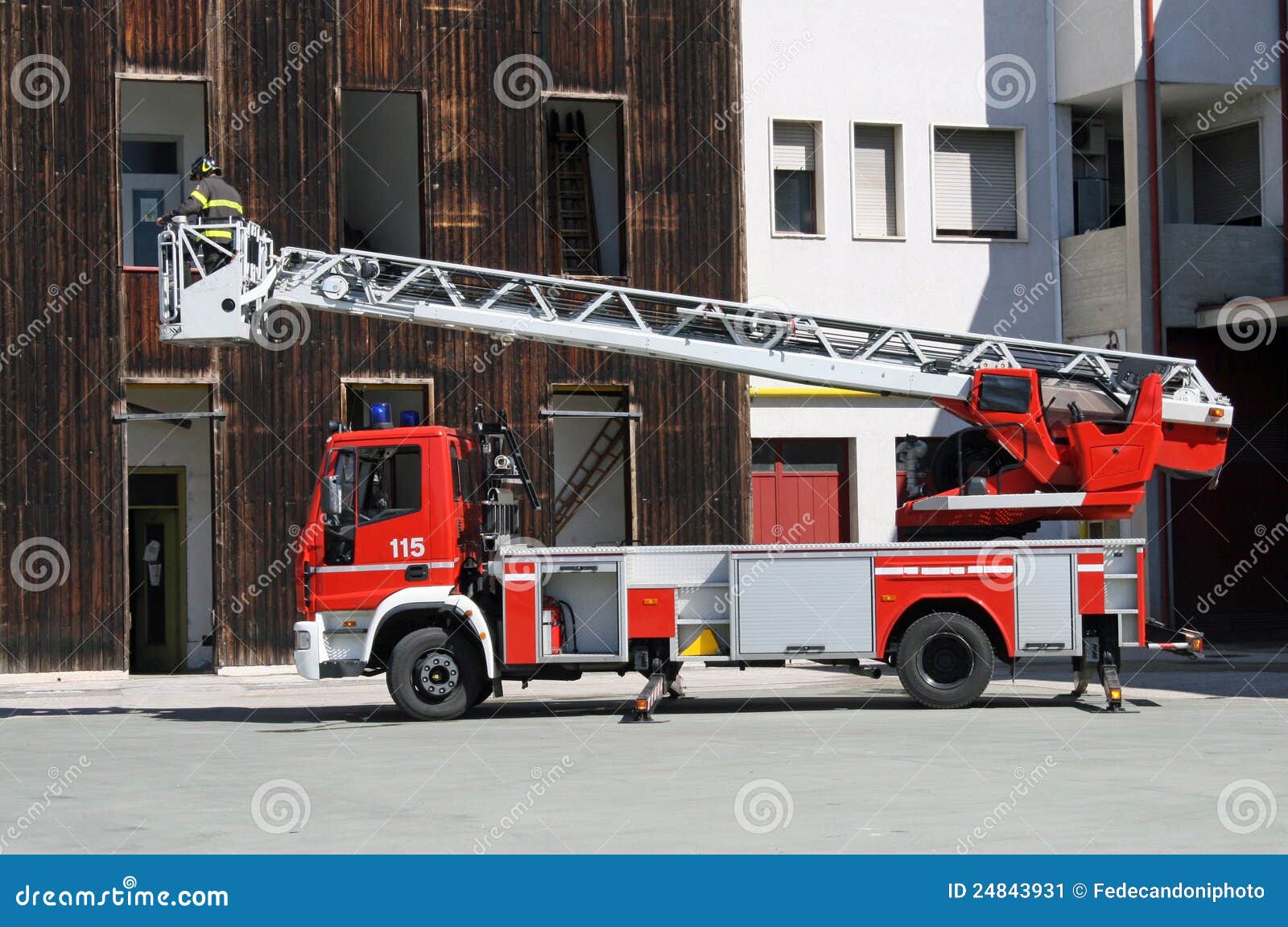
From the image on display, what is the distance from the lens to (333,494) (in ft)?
50.7

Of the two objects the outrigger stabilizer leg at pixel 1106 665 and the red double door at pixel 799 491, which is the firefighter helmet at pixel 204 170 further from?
the red double door at pixel 799 491

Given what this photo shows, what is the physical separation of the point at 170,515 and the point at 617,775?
50.6 feet

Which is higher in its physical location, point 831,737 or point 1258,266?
point 1258,266

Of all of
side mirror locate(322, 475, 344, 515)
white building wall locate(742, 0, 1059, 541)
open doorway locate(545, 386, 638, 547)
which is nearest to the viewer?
side mirror locate(322, 475, 344, 515)

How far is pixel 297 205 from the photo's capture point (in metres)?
23.7

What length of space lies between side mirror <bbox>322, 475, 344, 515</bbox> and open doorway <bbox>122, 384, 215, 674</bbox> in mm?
9701

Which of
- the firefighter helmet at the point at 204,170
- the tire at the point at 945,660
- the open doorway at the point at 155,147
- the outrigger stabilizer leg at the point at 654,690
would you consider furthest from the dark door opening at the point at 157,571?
the tire at the point at 945,660

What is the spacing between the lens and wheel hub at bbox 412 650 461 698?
621 inches

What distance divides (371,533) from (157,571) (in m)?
10.8

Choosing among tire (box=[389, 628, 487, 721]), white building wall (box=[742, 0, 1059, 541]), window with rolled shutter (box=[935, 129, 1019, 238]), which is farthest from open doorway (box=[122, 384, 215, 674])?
window with rolled shutter (box=[935, 129, 1019, 238])

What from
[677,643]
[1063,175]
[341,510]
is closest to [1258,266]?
[1063,175]

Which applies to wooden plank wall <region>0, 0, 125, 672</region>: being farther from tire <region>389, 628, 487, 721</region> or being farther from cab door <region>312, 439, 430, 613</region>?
tire <region>389, 628, 487, 721</region>

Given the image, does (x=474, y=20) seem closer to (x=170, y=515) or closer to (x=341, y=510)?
(x=170, y=515)

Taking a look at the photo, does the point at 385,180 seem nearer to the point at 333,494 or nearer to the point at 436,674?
the point at 333,494
